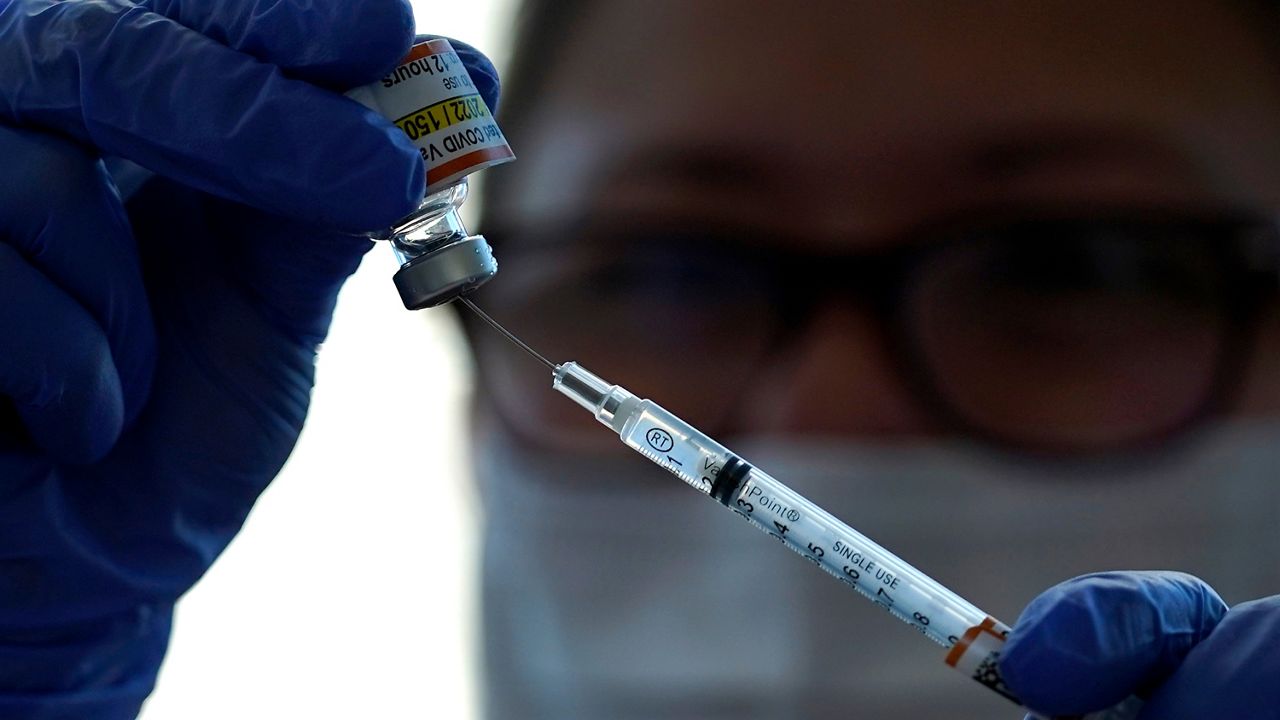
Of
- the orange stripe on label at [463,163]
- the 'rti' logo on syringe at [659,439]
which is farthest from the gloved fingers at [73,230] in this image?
the 'rti' logo on syringe at [659,439]

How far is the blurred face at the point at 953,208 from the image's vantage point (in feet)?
5.12

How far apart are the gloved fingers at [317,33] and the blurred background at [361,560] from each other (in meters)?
0.95

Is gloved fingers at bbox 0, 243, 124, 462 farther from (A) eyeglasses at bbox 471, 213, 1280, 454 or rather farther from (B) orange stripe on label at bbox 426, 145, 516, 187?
(A) eyeglasses at bbox 471, 213, 1280, 454

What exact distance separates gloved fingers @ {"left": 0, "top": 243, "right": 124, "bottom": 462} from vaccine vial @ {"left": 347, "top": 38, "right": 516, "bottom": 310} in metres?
0.25

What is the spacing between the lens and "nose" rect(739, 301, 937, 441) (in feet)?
5.32

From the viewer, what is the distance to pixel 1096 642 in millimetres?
711

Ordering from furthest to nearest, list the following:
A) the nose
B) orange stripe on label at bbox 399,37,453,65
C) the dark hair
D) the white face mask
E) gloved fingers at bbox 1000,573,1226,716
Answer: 1. the dark hair
2. the nose
3. the white face mask
4. orange stripe on label at bbox 399,37,453,65
5. gloved fingers at bbox 1000,573,1226,716

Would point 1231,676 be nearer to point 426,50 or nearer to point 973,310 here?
point 426,50

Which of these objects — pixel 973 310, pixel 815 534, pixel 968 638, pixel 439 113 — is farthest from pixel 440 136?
pixel 973 310

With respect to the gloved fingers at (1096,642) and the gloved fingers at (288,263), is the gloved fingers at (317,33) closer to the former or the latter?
the gloved fingers at (288,263)

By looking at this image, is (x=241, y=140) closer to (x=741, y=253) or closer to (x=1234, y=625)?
(x=1234, y=625)

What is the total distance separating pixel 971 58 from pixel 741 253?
433 mm

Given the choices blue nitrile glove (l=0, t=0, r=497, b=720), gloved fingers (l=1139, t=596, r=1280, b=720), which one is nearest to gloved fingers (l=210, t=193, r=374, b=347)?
blue nitrile glove (l=0, t=0, r=497, b=720)

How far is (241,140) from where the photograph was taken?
0.80m
